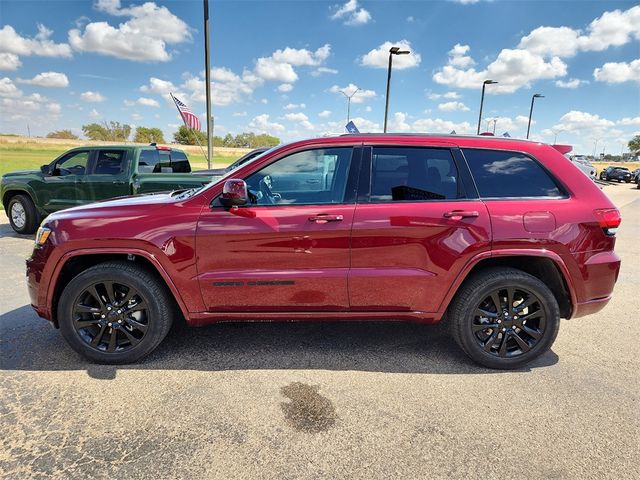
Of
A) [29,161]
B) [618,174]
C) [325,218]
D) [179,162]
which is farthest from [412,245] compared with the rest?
[618,174]

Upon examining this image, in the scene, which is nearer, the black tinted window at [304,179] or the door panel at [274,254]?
the door panel at [274,254]

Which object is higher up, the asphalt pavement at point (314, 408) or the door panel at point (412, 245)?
the door panel at point (412, 245)

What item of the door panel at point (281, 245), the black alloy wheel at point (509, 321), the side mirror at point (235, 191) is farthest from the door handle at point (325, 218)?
the black alloy wheel at point (509, 321)

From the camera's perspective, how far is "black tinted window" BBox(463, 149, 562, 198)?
3252 mm

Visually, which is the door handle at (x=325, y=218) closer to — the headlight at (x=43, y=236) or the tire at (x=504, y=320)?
the tire at (x=504, y=320)

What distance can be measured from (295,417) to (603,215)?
107 inches

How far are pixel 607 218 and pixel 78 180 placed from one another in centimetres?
853

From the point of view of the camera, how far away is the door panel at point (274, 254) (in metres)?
3.11

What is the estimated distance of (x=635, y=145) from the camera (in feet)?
307

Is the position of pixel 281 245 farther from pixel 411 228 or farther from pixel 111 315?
pixel 111 315

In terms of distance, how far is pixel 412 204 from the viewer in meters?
3.17

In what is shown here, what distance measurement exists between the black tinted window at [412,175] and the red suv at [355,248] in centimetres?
1

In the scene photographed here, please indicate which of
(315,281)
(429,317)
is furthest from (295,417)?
(429,317)

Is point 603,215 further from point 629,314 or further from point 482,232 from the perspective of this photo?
point 629,314
